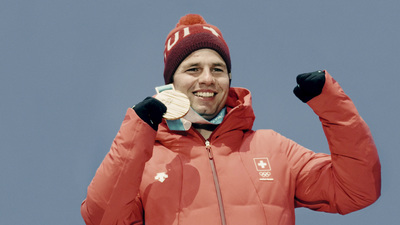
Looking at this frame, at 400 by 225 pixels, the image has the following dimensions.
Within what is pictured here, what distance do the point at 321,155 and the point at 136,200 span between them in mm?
1074

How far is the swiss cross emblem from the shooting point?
275 centimetres

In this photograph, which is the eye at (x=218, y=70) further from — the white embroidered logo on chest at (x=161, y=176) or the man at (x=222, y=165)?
the white embroidered logo on chest at (x=161, y=176)

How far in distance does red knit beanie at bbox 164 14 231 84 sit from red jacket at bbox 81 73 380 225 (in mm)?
472

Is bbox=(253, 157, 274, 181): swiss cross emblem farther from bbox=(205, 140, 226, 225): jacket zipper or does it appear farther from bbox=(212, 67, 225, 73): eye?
bbox=(212, 67, 225, 73): eye

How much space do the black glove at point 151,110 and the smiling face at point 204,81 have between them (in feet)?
1.80

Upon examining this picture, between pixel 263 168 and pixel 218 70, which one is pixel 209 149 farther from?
pixel 218 70

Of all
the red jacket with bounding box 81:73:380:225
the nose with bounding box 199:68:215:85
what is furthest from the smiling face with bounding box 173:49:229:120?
the red jacket with bounding box 81:73:380:225

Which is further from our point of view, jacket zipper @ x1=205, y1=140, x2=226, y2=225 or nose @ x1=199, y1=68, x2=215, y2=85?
nose @ x1=199, y1=68, x2=215, y2=85

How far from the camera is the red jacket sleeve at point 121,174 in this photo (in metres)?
2.42

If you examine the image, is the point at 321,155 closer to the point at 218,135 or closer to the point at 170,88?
the point at 218,135

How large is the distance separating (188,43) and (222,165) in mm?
885

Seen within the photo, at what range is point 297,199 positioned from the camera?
2.93 meters

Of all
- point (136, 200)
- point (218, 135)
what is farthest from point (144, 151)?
point (218, 135)

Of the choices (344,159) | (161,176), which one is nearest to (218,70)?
(161,176)
